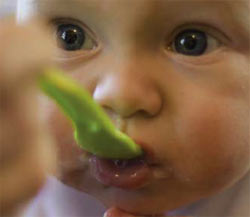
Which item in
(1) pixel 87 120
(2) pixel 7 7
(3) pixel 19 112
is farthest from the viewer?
(2) pixel 7 7

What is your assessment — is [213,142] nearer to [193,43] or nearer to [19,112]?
[193,43]

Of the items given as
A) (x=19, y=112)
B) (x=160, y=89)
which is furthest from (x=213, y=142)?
(x=19, y=112)

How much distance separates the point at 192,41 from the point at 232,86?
51 millimetres

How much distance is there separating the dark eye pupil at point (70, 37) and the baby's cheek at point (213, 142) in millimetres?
112

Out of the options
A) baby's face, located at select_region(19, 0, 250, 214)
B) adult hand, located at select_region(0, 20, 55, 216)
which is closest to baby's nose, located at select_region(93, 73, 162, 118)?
baby's face, located at select_region(19, 0, 250, 214)

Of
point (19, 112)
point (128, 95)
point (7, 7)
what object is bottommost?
point (19, 112)

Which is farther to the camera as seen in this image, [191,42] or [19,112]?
[191,42]

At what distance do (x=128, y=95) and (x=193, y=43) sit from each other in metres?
0.09

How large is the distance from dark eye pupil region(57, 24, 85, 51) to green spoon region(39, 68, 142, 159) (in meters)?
0.08

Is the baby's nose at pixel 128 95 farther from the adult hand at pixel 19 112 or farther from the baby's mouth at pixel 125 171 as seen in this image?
the adult hand at pixel 19 112

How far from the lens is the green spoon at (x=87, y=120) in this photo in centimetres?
25

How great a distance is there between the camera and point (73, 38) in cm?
44

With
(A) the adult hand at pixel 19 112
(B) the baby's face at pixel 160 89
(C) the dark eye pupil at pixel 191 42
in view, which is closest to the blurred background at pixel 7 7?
(B) the baby's face at pixel 160 89

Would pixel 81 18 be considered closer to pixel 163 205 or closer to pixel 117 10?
pixel 117 10
